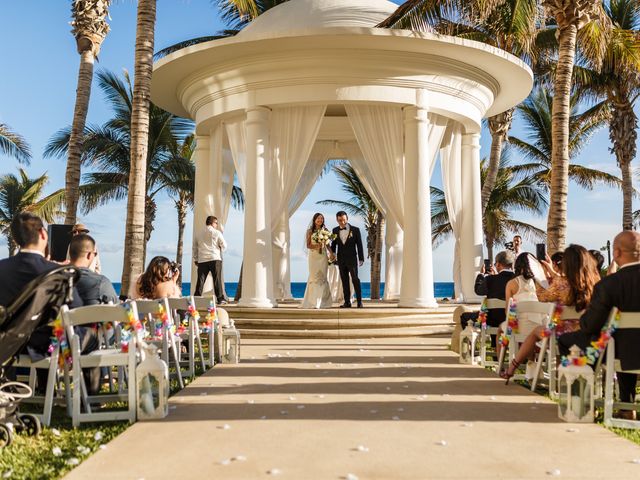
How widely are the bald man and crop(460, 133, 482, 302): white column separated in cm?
981

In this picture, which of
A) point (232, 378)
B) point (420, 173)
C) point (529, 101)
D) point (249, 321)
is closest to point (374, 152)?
point (420, 173)

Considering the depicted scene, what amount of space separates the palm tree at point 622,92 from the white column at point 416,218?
1104 centimetres

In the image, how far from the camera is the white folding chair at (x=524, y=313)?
21.8 feet

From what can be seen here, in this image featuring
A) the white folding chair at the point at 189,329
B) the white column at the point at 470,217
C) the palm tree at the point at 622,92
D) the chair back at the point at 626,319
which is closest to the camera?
the chair back at the point at 626,319

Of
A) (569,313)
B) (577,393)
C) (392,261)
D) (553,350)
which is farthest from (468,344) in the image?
(392,261)

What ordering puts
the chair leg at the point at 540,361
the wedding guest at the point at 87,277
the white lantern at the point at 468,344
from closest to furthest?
the wedding guest at the point at 87,277 → the chair leg at the point at 540,361 → the white lantern at the point at 468,344

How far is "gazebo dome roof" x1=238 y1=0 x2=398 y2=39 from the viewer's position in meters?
14.9

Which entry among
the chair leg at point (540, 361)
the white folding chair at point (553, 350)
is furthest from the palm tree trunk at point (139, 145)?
the white folding chair at point (553, 350)

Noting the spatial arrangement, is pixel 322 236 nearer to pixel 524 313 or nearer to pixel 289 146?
pixel 289 146

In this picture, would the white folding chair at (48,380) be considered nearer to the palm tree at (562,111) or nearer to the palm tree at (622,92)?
the palm tree at (562,111)

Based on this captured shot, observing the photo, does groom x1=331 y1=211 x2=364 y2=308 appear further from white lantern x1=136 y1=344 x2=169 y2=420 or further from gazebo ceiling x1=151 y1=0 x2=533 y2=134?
white lantern x1=136 y1=344 x2=169 y2=420

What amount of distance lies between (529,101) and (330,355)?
24349mm

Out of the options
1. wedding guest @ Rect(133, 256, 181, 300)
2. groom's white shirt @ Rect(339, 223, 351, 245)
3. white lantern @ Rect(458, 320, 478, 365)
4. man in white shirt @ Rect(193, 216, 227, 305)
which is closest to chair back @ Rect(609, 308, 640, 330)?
white lantern @ Rect(458, 320, 478, 365)

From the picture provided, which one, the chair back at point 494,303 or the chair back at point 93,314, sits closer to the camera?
the chair back at point 93,314
